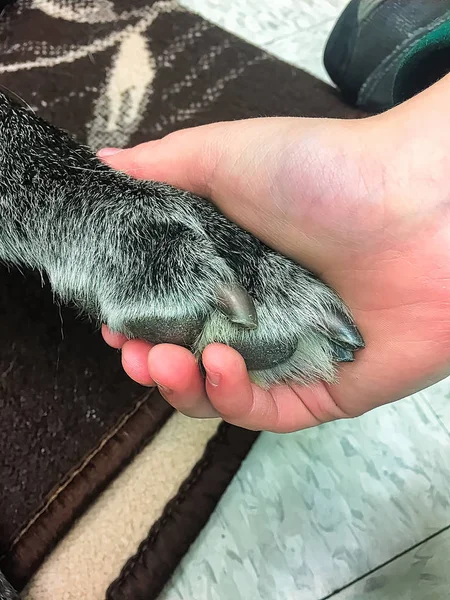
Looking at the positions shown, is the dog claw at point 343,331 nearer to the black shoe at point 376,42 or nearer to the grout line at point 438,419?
the grout line at point 438,419

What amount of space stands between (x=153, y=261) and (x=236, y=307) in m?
0.10

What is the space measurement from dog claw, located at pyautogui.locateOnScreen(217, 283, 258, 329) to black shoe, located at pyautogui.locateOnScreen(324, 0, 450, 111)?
29.1 inches

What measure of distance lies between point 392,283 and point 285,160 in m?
0.19

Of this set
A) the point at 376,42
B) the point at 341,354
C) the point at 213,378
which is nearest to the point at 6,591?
the point at 213,378

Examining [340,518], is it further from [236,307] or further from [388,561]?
[236,307]

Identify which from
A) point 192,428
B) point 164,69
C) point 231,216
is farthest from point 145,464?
point 164,69

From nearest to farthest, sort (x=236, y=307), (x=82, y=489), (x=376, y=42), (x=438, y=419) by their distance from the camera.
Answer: (x=236, y=307)
(x=82, y=489)
(x=438, y=419)
(x=376, y=42)

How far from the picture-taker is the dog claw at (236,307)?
2.10ft

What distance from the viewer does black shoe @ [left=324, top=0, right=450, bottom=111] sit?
4.05 ft

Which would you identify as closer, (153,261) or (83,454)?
(153,261)

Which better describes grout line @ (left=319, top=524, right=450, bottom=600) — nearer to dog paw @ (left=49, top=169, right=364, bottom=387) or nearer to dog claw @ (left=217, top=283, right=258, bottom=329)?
dog paw @ (left=49, top=169, right=364, bottom=387)

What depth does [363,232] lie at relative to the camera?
0.73 metres

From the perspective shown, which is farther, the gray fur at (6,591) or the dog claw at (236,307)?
the gray fur at (6,591)

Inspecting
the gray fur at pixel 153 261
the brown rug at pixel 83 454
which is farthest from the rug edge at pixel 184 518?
the gray fur at pixel 153 261
